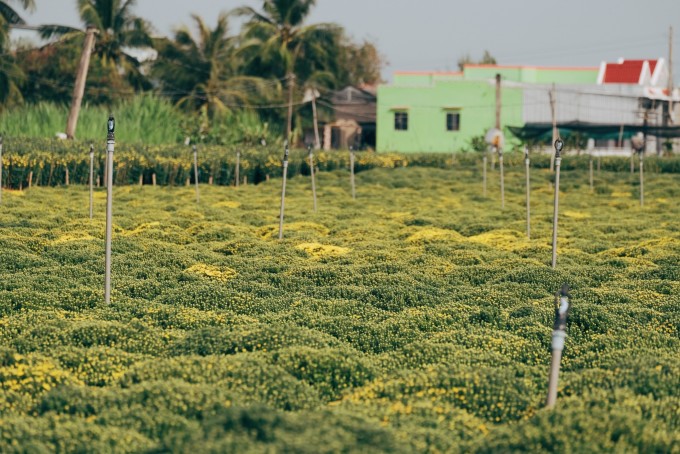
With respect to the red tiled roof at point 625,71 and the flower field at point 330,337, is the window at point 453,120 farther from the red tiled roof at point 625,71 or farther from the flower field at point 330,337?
the flower field at point 330,337

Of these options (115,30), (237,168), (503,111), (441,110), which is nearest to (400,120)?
(441,110)

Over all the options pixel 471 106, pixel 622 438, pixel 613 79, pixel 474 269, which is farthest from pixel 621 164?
pixel 622 438

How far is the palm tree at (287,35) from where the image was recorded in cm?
6331

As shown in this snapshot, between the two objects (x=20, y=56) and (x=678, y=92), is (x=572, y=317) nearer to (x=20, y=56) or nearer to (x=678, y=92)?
(x=20, y=56)

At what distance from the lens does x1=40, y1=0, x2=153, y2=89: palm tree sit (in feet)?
188

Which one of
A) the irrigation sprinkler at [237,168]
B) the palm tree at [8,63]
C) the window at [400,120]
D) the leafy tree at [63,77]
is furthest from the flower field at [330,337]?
the window at [400,120]

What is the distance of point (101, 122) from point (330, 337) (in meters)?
37.5

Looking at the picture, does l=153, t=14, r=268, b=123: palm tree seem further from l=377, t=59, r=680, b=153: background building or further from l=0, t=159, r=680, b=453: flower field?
l=0, t=159, r=680, b=453: flower field

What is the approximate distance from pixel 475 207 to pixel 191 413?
2322 cm

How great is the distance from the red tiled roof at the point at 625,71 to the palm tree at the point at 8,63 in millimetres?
40382

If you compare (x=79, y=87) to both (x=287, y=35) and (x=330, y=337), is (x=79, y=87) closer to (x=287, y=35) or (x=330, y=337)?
(x=287, y=35)

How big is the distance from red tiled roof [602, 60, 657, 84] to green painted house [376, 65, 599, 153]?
1060 cm

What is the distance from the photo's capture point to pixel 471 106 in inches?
Result: 2596

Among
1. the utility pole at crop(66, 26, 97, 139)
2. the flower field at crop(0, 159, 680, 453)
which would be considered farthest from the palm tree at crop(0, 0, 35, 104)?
the flower field at crop(0, 159, 680, 453)
